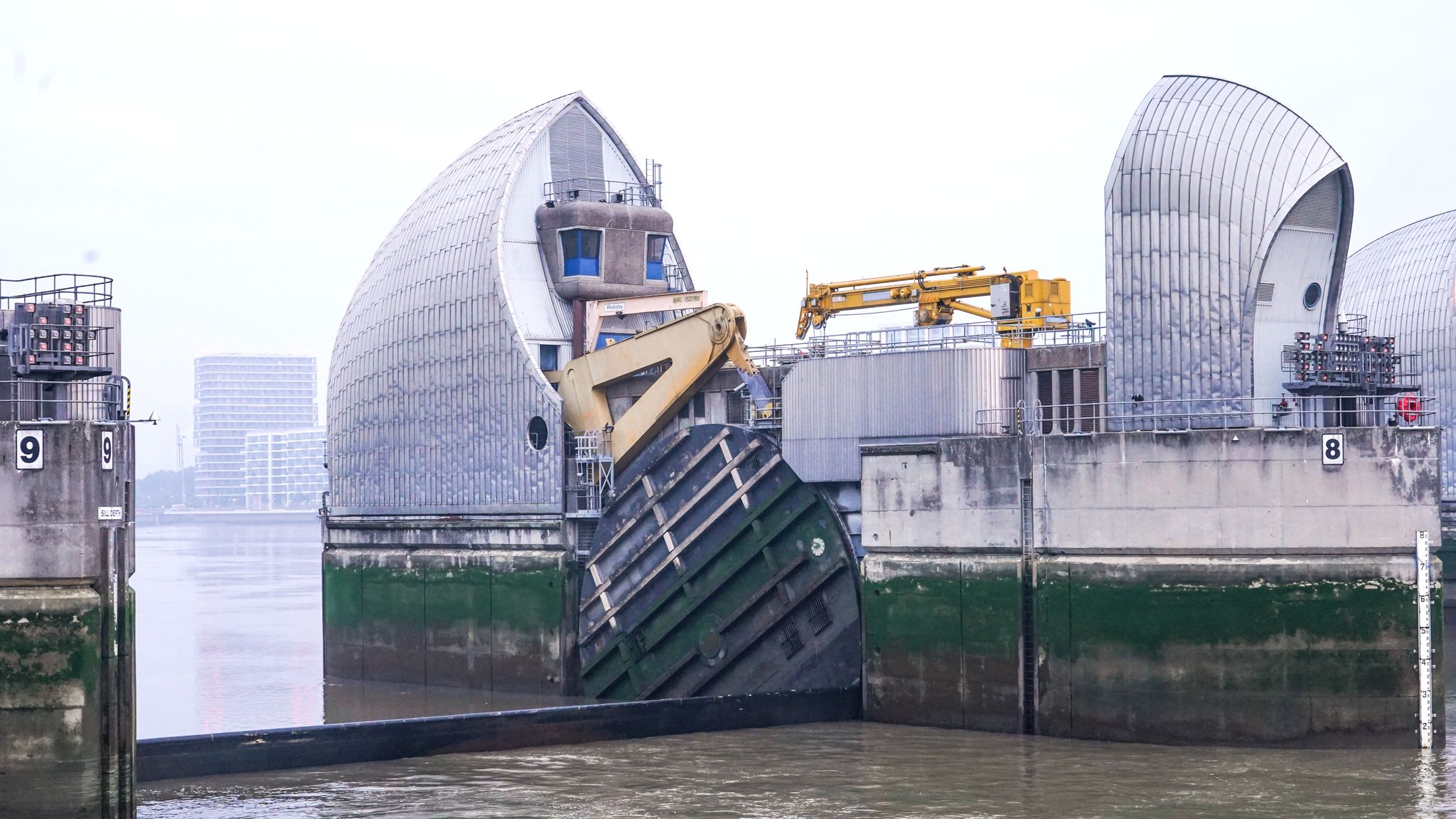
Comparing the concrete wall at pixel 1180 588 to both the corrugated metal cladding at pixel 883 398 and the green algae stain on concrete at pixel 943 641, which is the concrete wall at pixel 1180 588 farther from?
the corrugated metal cladding at pixel 883 398

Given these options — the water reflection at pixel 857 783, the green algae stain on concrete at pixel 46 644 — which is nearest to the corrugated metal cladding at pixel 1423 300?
the water reflection at pixel 857 783

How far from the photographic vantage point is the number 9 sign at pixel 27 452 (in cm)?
2880

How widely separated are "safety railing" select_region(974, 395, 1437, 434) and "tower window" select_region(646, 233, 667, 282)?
19092 mm

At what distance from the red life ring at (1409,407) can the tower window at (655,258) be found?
83.1 ft

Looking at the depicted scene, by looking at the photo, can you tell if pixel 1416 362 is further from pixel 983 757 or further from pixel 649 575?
pixel 983 757

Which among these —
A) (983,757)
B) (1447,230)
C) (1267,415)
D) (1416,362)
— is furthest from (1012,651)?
(1447,230)

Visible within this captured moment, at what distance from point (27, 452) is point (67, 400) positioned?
7.63 ft

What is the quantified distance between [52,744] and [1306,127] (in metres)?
27.4

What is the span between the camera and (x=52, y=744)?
2845cm

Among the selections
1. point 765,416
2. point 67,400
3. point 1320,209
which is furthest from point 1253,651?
point 67,400

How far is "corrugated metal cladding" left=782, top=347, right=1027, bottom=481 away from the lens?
42.5m

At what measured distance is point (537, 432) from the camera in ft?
178

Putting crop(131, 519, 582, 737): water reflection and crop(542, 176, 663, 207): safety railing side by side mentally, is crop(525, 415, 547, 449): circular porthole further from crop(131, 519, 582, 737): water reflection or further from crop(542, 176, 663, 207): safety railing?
crop(131, 519, 582, 737): water reflection

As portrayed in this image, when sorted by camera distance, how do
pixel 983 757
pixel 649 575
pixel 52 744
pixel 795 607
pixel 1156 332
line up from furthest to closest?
1. pixel 649 575
2. pixel 795 607
3. pixel 1156 332
4. pixel 983 757
5. pixel 52 744
